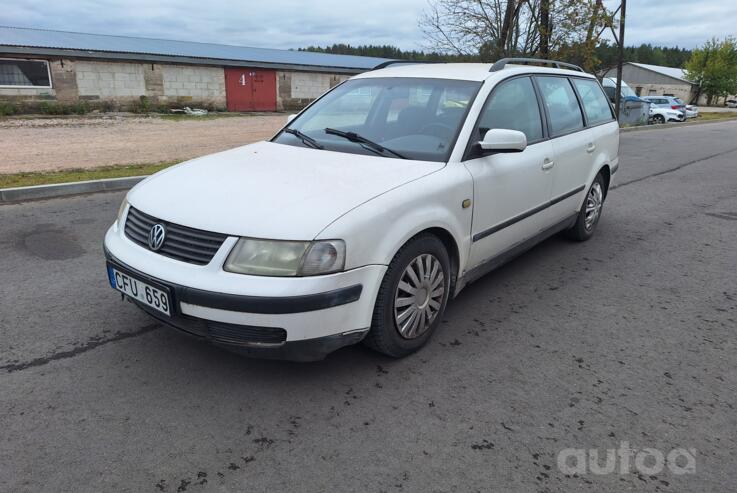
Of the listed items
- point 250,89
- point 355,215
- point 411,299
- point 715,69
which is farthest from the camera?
point 715,69

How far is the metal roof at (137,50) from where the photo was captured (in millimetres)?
22188

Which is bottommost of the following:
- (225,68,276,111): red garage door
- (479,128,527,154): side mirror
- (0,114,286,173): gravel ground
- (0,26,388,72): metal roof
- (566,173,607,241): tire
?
(566,173,607,241): tire

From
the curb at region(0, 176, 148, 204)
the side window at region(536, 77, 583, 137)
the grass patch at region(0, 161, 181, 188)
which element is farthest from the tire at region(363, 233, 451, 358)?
the grass patch at region(0, 161, 181, 188)

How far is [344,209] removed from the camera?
2615 mm

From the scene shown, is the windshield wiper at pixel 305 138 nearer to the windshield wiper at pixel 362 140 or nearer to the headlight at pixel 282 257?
the windshield wiper at pixel 362 140

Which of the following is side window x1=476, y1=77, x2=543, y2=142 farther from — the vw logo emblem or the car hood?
the vw logo emblem

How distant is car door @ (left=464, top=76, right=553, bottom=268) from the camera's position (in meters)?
3.46

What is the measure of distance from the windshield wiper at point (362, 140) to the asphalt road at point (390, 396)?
1.23 m

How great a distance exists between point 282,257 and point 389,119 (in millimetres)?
1660

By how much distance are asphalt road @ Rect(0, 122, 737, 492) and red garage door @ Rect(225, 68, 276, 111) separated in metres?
24.7

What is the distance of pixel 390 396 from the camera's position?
2.77m

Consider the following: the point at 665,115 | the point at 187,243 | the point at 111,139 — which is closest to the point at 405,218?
the point at 187,243

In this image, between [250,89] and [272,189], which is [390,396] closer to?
[272,189]

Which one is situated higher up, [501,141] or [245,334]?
[501,141]
